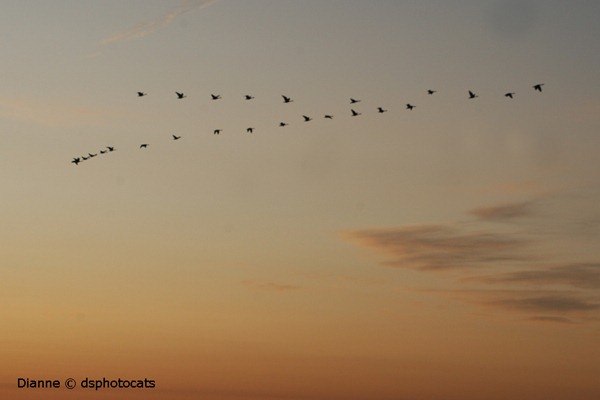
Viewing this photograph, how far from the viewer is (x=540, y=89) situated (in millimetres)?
186500

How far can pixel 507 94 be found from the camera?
194 meters

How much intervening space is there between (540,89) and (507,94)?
29.3ft

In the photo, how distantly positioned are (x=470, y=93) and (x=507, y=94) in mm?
6506

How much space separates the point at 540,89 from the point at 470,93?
41.3 feet

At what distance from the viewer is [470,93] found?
635ft
